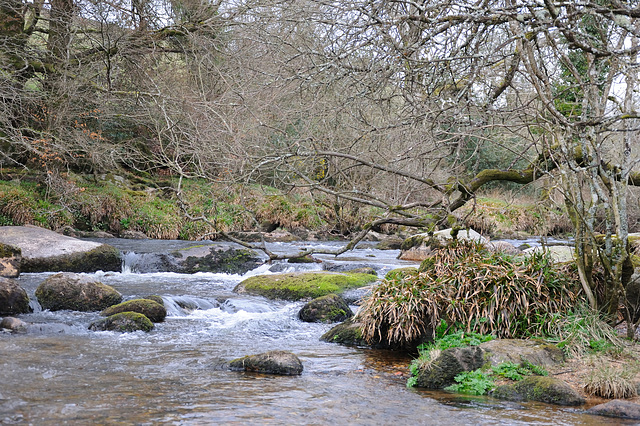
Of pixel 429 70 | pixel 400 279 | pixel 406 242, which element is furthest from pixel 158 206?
pixel 429 70

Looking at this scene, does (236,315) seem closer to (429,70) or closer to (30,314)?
(30,314)

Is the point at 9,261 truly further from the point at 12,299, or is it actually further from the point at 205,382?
the point at 205,382

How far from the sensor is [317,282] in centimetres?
1120

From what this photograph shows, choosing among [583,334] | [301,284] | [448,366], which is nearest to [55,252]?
[301,284]

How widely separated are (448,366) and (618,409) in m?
1.64

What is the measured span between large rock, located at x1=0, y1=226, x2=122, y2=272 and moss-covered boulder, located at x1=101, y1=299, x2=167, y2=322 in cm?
465

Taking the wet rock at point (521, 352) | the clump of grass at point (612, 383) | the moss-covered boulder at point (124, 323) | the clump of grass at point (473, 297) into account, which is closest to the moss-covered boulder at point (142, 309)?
the moss-covered boulder at point (124, 323)

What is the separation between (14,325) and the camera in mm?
8039

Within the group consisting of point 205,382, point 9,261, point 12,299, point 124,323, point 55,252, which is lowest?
point 205,382

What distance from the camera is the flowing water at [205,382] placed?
15.4 ft

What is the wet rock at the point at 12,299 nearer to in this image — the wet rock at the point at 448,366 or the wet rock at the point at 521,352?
the wet rock at the point at 448,366

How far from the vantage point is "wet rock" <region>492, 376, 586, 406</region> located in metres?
5.14

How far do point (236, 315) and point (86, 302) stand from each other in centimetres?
253

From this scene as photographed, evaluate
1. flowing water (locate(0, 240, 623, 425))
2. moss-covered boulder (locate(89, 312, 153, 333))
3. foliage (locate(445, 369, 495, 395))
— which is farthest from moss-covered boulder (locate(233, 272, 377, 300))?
foliage (locate(445, 369, 495, 395))
